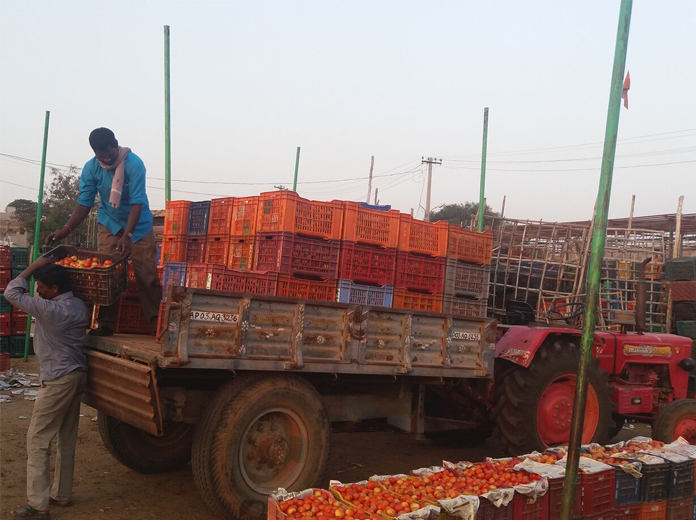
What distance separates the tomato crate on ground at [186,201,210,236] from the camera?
282 inches

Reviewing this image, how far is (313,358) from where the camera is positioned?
5.29 metres

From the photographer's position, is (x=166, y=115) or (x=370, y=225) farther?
(x=166, y=115)

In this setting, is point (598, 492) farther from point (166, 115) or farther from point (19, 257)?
point (19, 257)

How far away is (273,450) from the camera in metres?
5.12

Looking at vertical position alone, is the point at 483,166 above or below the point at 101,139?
above

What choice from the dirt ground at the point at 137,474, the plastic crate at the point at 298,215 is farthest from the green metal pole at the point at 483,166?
the plastic crate at the point at 298,215

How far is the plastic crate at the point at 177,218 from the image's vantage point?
7336 mm

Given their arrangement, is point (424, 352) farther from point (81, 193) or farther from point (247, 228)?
point (81, 193)

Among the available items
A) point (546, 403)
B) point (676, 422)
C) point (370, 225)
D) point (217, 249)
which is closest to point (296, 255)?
point (370, 225)

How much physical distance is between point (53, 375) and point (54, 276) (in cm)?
84

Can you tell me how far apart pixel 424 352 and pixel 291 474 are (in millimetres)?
1772

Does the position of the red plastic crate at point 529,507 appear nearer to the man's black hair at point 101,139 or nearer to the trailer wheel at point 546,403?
the trailer wheel at point 546,403

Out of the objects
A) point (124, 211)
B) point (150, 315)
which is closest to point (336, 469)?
point (150, 315)

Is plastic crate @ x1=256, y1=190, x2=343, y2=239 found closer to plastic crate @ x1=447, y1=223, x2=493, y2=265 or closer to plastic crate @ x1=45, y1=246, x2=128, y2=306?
plastic crate @ x1=45, y1=246, x2=128, y2=306
